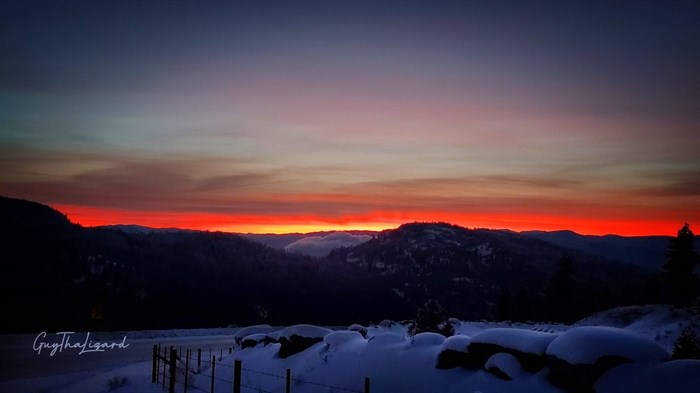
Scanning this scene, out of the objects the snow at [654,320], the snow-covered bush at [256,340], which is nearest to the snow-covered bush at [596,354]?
the snow at [654,320]

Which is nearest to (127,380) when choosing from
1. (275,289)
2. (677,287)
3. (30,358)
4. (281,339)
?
(281,339)

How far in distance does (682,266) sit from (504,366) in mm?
49462

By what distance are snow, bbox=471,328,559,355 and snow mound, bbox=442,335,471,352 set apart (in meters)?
0.30

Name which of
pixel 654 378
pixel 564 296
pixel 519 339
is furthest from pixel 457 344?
pixel 564 296

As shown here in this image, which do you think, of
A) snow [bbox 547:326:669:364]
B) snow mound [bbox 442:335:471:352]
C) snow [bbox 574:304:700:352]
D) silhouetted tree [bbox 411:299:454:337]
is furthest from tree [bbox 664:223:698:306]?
snow [bbox 547:326:669:364]

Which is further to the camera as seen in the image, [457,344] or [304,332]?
[304,332]

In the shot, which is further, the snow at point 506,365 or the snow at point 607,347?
the snow at point 506,365

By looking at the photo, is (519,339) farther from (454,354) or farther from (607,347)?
(607,347)

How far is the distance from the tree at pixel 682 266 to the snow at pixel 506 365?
46.9m

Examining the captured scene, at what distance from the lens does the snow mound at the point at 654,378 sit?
11.0m

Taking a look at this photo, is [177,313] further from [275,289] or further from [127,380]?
[127,380]

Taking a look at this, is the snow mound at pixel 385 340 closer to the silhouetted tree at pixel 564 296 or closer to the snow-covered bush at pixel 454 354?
the snow-covered bush at pixel 454 354

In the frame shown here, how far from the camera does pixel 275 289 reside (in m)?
155

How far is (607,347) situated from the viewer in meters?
12.6
